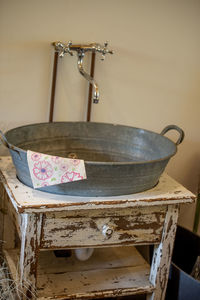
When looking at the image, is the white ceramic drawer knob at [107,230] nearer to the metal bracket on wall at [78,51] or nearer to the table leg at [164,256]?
the table leg at [164,256]

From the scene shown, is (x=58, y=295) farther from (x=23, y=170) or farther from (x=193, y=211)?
(x=193, y=211)

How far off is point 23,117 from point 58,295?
696 mm

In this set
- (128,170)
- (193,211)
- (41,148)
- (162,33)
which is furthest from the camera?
(193,211)

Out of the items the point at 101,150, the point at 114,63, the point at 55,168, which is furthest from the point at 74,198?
the point at 114,63

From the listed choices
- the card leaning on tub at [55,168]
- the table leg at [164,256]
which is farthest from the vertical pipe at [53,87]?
the table leg at [164,256]

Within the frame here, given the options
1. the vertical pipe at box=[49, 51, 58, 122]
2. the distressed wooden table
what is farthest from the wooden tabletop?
the vertical pipe at box=[49, 51, 58, 122]

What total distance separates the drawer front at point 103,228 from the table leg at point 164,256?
0.08 feet

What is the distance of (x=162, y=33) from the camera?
1970 mm

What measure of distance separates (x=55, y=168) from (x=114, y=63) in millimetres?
702

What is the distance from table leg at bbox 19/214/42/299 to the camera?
1.43 meters

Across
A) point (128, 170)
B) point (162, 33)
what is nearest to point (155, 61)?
point (162, 33)

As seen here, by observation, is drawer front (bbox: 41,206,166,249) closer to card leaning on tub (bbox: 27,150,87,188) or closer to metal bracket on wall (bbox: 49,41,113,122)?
card leaning on tub (bbox: 27,150,87,188)

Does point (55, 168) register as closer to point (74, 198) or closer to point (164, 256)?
point (74, 198)

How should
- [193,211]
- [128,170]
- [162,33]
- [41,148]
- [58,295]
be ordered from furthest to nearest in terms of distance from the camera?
[193,211] → [162,33] → [41,148] → [58,295] → [128,170]
